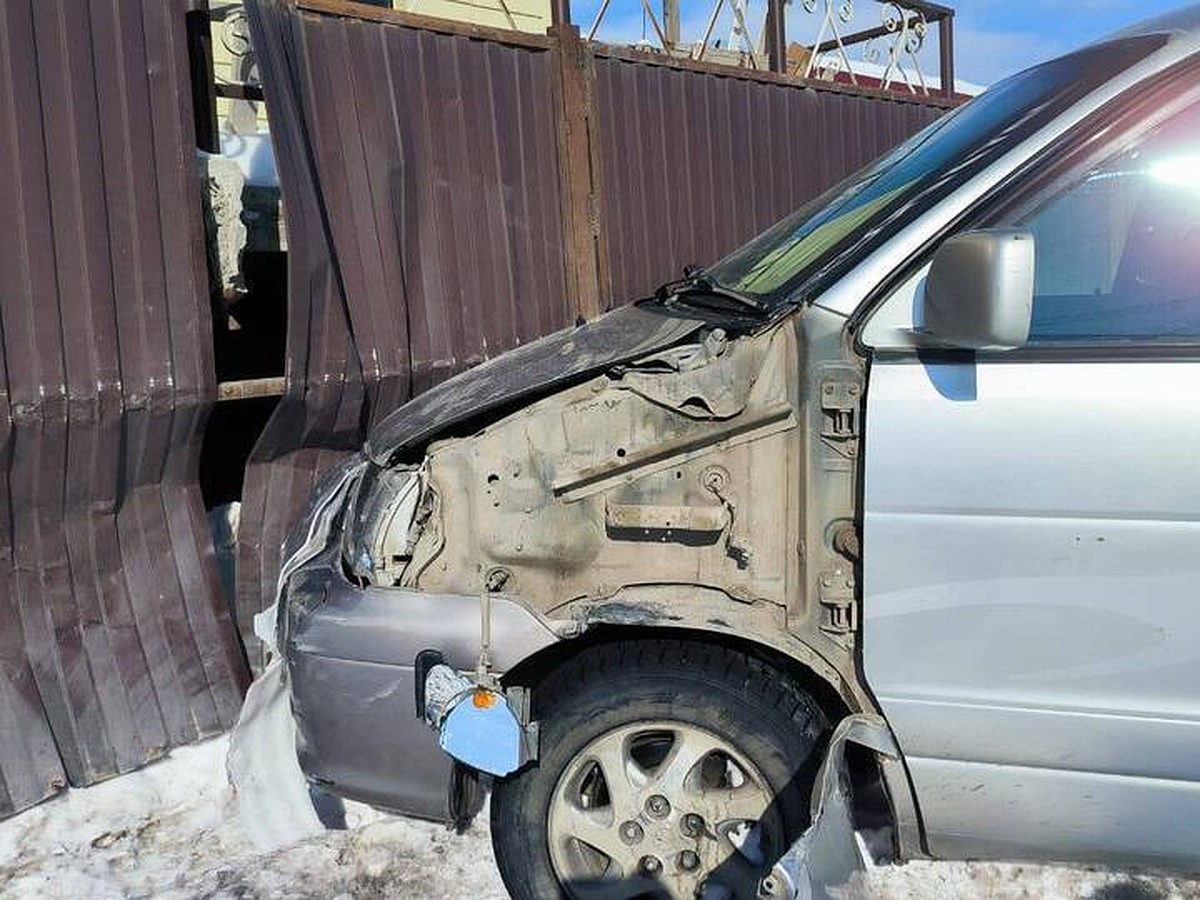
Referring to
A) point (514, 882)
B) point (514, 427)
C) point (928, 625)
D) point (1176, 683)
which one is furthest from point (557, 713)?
point (1176, 683)

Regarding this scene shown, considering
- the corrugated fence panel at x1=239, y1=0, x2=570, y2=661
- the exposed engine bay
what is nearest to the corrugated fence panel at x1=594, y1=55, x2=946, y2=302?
the corrugated fence panel at x1=239, y1=0, x2=570, y2=661

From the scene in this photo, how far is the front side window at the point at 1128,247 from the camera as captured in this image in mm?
2168

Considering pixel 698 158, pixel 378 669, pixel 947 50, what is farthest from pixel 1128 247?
pixel 947 50

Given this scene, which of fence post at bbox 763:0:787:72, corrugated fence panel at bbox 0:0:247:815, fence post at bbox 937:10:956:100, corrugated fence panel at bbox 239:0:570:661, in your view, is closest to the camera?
corrugated fence panel at bbox 0:0:247:815

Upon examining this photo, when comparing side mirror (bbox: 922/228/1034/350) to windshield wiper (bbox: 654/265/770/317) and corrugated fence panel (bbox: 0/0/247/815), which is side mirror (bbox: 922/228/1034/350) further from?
corrugated fence panel (bbox: 0/0/247/815)

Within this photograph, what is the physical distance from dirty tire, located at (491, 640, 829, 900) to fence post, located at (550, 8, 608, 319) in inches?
114

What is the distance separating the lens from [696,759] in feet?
7.81

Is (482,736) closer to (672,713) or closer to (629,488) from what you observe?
(672,713)

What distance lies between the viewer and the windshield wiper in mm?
2502

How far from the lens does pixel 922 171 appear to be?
2508mm

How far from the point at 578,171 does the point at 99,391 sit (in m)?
2.52

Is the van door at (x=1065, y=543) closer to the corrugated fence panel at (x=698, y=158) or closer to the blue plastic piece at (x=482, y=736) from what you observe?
the blue plastic piece at (x=482, y=736)

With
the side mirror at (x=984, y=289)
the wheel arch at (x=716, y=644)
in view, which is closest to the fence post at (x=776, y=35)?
the side mirror at (x=984, y=289)

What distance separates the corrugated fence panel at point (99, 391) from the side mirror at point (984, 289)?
2607mm
